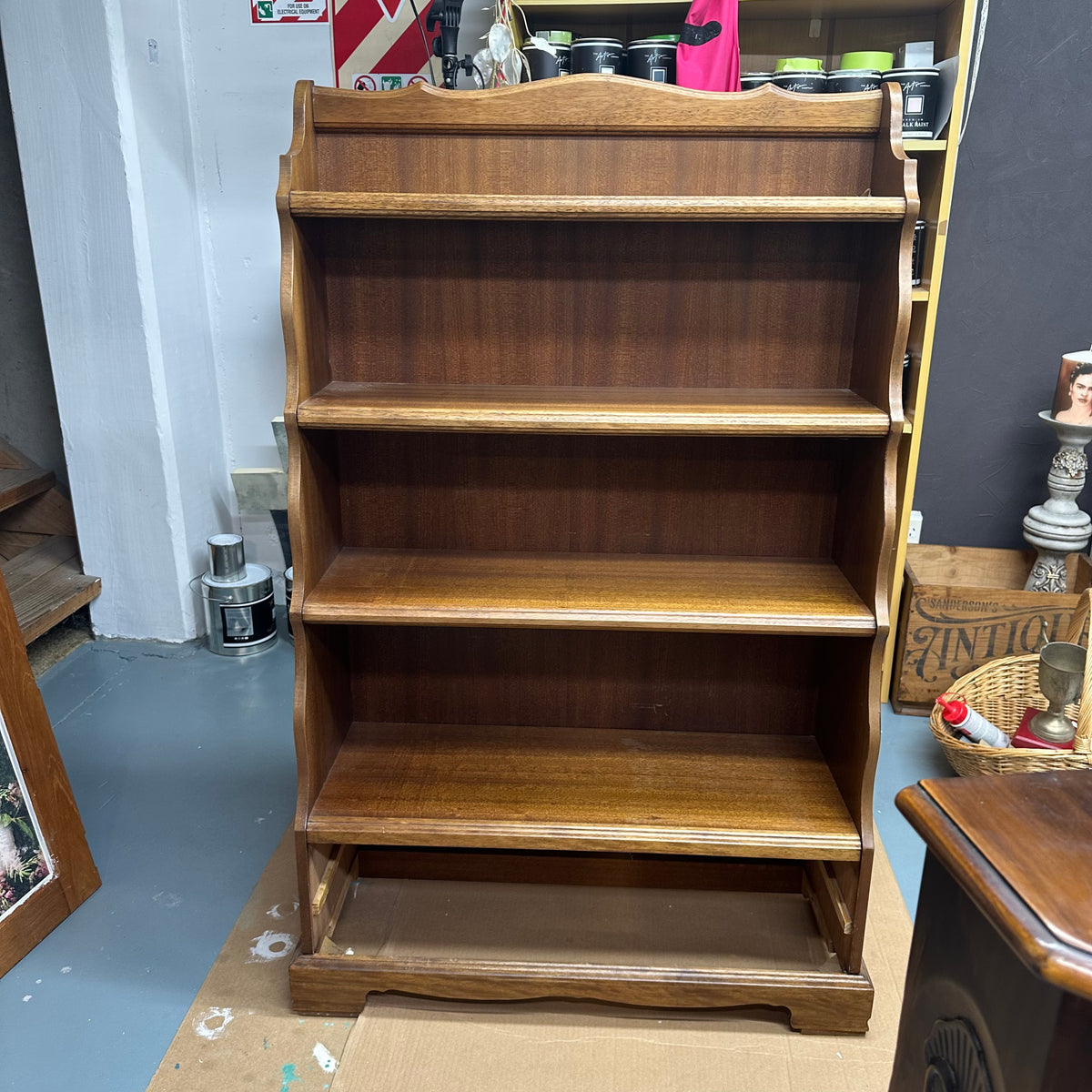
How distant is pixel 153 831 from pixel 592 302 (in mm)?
1645

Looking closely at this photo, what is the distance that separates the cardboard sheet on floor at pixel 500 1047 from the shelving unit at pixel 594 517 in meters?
0.06

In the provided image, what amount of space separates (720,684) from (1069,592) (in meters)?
1.48

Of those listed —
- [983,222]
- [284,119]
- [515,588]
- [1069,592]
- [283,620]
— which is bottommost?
[283,620]

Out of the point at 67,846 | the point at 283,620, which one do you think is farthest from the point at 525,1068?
the point at 283,620

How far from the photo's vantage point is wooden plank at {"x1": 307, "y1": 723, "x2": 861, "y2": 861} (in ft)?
5.57

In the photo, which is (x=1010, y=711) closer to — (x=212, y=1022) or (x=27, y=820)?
(x=212, y=1022)

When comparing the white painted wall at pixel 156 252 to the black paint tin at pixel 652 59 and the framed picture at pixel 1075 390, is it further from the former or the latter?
the framed picture at pixel 1075 390

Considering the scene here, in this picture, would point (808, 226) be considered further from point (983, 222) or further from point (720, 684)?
point (983, 222)

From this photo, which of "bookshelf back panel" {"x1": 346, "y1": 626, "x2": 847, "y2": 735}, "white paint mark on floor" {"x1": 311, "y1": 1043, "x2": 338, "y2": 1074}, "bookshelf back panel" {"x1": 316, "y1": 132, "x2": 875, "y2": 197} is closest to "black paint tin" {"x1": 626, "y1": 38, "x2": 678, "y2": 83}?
"bookshelf back panel" {"x1": 316, "y1": 132, "x2": 875, "y2": 197}

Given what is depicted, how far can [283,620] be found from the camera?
347 centimetres

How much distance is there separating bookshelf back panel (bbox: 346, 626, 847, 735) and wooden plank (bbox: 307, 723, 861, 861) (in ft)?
0.12

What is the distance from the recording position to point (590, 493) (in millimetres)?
1894

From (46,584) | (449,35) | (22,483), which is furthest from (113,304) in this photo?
(449,35)

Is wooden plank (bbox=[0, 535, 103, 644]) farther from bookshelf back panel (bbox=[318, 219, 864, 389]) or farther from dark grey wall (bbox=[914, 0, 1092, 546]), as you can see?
dark grey wall (bbox=[914, 0, 1092, 546])
